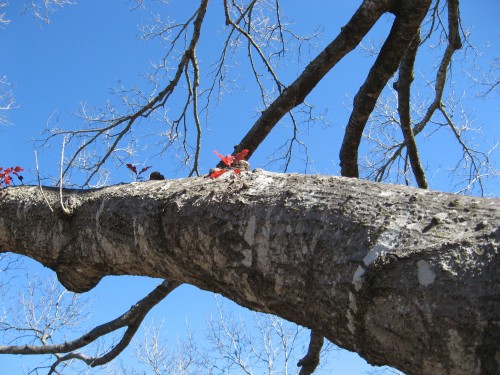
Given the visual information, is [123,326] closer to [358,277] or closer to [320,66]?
[320,66]

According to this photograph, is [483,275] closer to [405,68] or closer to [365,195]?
[365,195]

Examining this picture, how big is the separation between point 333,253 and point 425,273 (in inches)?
9.0

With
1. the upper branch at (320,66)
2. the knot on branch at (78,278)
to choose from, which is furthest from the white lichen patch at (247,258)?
the upper branch at (320,66)

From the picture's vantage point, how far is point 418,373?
1.10 m

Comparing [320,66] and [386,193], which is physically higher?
[320,66]

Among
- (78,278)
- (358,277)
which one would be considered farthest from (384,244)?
(78,278)

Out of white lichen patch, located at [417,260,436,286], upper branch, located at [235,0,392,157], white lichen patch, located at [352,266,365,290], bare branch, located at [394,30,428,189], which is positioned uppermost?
bare branch, located at [394,30,428,189]

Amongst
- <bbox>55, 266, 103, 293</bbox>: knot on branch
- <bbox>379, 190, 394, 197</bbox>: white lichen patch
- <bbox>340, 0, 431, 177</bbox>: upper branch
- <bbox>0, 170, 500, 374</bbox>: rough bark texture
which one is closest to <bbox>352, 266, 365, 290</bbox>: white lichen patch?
<bbox>0, 170, 500, 374</bbox>: rough bark texture

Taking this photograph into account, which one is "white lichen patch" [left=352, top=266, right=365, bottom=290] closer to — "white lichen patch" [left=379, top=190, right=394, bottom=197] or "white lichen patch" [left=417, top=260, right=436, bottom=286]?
"white lichen patch" [left=417, top=260, right=436, bottom=286]

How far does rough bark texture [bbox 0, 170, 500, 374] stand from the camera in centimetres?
A: 104

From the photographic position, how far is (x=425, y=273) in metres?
1.08

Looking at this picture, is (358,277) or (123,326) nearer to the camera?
(358,277)

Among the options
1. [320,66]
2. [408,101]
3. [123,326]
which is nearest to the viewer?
[320,66]

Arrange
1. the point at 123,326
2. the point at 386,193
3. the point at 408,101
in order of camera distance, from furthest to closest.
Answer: the point at 408,101, the point at 123,326, the point at 386,193
